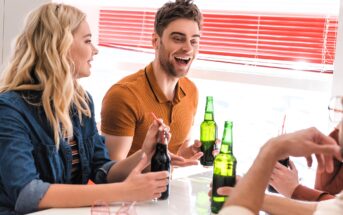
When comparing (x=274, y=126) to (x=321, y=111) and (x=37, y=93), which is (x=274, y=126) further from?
(x=37, y=93)

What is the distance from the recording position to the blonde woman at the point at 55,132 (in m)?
1.66

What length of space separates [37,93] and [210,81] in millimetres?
1666

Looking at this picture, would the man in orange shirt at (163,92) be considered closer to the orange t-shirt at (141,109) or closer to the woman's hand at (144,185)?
the orange t-shirt at (141,109)

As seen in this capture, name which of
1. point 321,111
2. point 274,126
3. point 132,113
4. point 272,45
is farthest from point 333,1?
point 132,113

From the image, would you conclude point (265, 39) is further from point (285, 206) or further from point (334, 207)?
point (334, 207)

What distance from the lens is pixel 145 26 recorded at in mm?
3660

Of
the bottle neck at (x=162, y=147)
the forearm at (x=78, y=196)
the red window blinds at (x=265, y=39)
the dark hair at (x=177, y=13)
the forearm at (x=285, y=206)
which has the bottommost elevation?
the forearm at (x=78, y=196)

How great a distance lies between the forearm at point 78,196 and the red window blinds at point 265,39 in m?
1.79

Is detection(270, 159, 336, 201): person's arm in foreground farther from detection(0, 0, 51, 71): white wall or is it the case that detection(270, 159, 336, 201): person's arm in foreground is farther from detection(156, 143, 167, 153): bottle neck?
A: detection(0, 0, 51, 71): white wall

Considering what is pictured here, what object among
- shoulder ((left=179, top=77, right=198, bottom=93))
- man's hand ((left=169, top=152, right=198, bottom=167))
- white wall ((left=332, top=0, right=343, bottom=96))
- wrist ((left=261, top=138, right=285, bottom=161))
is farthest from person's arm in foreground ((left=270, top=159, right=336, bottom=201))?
shoulder ((left=179, top=77, right=198, bottom=93))

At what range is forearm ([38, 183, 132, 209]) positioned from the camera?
1.64 m

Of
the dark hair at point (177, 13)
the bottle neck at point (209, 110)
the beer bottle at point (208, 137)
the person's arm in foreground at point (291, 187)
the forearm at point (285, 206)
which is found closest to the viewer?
the forearm at point (285, 206)

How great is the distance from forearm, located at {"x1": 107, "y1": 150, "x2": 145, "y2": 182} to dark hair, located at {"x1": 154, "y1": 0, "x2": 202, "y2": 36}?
1081 millimetres

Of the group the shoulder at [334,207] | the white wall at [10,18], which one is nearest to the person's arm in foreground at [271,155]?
the shoulder at [334,207]
